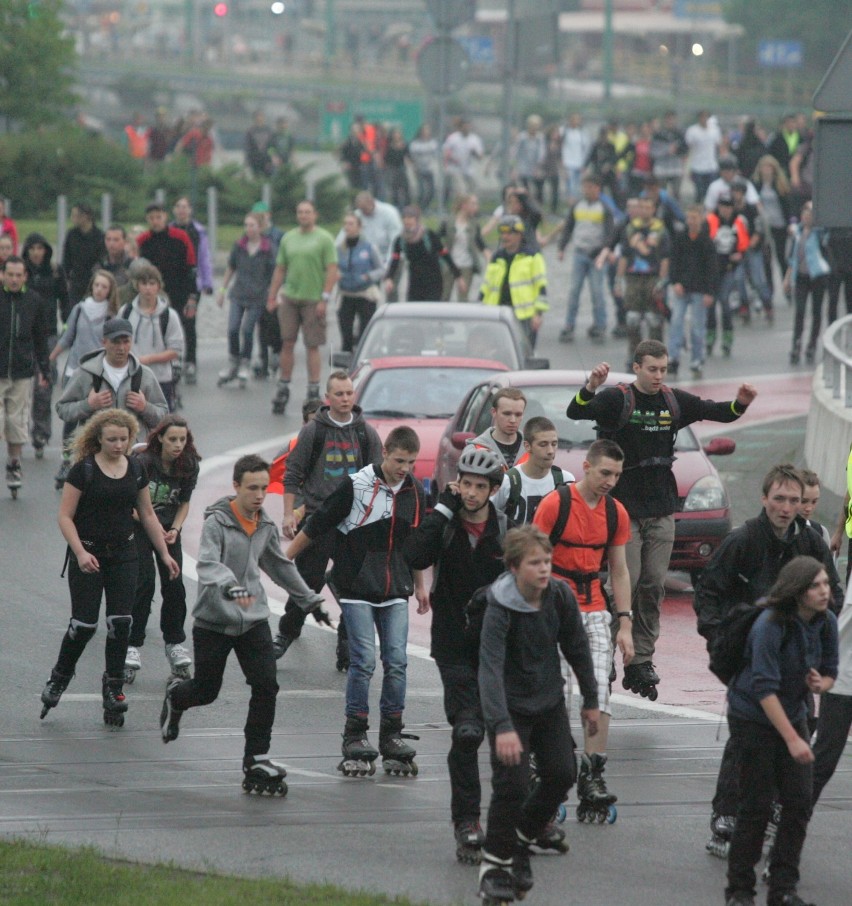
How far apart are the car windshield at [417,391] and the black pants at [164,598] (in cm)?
503

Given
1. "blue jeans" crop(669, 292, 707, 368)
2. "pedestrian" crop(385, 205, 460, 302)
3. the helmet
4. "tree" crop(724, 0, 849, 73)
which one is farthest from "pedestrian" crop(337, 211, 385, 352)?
"tree" crop(724, 0, 849, 73)

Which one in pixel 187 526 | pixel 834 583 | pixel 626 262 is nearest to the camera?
pixel 834 583

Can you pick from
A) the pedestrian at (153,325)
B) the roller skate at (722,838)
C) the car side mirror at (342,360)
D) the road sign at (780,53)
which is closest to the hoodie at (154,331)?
the pedestrian at (153,325)

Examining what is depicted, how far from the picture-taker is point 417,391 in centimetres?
1622

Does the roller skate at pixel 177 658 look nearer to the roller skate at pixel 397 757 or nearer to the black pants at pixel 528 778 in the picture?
the roller skate at pixel 397 757

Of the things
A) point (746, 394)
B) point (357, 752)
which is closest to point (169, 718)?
point (357, 752)

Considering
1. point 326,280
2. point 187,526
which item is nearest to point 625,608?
point 187,526

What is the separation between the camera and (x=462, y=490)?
8211 millimetres

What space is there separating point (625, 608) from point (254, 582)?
165 cm

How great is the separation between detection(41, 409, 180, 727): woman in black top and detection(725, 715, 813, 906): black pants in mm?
3814

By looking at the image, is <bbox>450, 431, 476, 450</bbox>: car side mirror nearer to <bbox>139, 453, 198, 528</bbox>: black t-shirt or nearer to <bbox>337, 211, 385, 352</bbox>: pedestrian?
<bbox>139, 453, 198, 528</bbox>: black t-shirt

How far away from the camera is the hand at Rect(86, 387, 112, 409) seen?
12.4 meters

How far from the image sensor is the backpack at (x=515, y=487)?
374 inches

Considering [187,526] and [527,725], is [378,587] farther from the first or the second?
[187,526]
